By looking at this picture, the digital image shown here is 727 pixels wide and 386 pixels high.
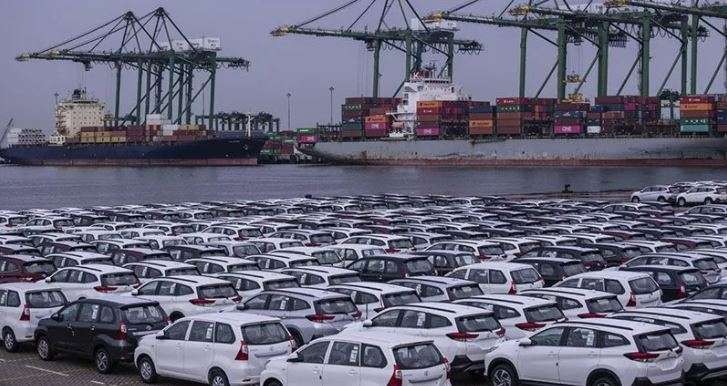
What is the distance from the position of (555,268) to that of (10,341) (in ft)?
30.4

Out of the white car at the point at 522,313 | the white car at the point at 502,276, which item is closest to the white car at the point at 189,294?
the white car at the point at 522,313

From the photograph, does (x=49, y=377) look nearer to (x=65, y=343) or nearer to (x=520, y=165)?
(x=65, y=343)

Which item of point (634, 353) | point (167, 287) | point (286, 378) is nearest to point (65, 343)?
point (167, 287)

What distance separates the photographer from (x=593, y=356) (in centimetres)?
1173

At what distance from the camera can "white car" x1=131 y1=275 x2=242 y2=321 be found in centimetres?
1603

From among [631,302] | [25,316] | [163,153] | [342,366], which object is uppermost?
[342,366]

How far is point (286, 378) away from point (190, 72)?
133m

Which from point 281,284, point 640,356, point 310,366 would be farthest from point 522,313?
point 281,284

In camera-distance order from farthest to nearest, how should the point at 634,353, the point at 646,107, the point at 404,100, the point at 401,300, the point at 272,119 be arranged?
the point at 272,119, the point at 404,100, the point at 646,107, the point at 401,300, the point at 634,353

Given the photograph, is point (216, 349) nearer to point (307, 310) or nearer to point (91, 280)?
point (307, 310)

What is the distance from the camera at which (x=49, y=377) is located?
1400 centimetres

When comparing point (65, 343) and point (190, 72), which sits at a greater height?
point (190, 72)

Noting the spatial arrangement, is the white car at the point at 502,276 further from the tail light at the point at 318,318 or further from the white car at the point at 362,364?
the white car at the point at 362,364

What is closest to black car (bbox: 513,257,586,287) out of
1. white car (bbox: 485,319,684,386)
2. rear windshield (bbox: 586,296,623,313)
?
rear windshield (bbox: 586,296,623,313)
